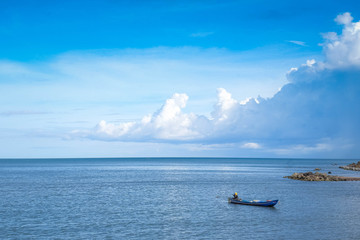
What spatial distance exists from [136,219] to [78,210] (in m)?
12.4

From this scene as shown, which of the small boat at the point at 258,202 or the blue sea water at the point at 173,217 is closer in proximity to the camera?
the blue sea water at the point at 173,217

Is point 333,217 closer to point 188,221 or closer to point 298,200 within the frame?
point 298,200

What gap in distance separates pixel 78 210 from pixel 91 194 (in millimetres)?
21486

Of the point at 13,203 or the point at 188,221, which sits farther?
the point at 13,203

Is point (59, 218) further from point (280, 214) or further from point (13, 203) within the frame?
point (280, 214)

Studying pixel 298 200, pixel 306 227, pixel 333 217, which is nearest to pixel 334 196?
pixel 298 200

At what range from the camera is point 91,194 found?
77.5 m

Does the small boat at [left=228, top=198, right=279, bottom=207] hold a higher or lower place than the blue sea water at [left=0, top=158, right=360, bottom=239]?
higher

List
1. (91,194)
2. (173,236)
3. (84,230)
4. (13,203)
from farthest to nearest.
→ (91,194) → (13,203) → (84,230) → (173,236)

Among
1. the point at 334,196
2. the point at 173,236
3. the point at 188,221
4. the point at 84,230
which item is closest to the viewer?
the point at 173,236

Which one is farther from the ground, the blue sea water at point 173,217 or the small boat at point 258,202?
the small boat at point 258,202

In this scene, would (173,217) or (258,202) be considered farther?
(258,202)

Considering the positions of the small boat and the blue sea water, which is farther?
the small boat

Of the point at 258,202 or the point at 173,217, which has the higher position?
the point at 258,202
